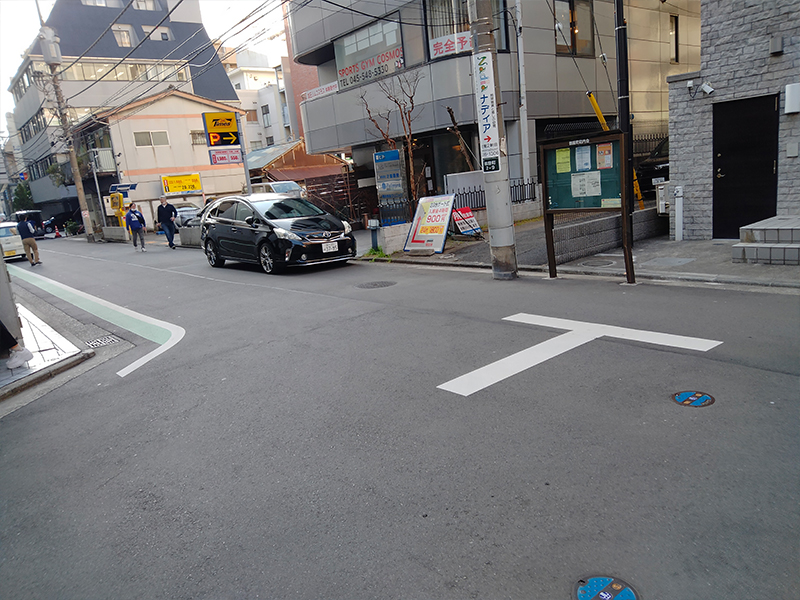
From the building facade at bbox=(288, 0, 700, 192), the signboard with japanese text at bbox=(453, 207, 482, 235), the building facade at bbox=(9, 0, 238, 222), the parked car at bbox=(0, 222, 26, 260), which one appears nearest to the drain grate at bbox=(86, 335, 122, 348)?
the signboard with japanese text at bbox=(453, 207, 482, 235)

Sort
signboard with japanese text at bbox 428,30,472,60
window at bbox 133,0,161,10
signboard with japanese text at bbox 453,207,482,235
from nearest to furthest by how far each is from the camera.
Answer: signboard with japanese text at bbox 453,207,482,235 → signboard with japanese text at bbox 428,30,472,60 → window at bbox 133,0,161,10

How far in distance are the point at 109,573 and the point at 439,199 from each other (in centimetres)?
1113

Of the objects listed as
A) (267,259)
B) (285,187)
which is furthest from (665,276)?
(285,187)

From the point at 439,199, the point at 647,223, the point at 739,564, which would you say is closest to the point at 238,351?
the point at 739,564

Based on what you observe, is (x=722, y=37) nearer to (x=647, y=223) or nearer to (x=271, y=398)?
(x=647, y=223)

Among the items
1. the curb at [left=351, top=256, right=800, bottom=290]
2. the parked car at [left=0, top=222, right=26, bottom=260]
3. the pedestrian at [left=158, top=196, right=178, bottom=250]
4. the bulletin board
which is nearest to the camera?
the curb at [left=351, top=256, right=800, bottom=290]

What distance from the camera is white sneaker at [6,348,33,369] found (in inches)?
270

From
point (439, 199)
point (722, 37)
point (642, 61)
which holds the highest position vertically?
point (642, 61)

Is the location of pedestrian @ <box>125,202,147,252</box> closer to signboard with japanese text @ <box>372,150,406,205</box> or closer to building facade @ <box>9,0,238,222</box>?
signboard with japanese text @ <box>372,150,406,205</box>

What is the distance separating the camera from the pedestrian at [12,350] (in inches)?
272

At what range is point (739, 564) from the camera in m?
2.59

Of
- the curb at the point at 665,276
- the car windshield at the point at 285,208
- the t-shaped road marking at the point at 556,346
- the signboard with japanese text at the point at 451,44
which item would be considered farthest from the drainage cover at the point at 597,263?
the signboard with japanese text at the point at 451,44

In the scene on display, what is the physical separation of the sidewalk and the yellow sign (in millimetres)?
28581

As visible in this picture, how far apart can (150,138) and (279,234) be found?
102 feet
